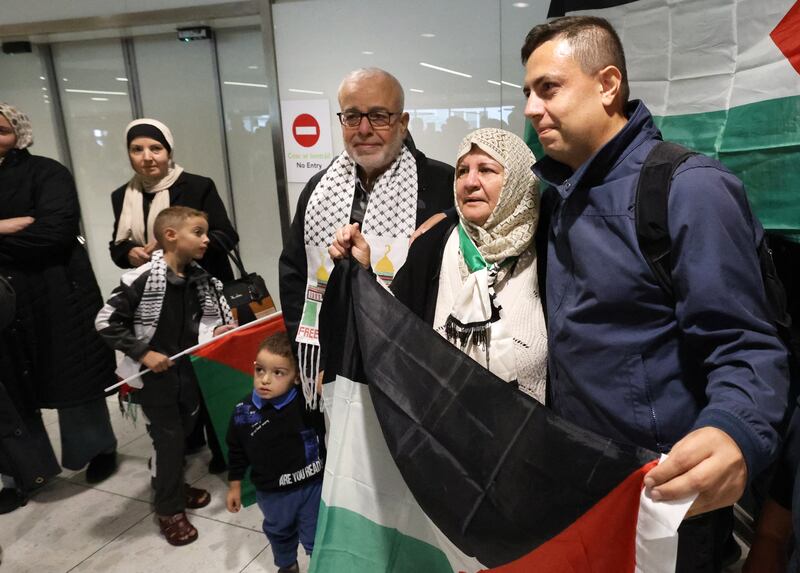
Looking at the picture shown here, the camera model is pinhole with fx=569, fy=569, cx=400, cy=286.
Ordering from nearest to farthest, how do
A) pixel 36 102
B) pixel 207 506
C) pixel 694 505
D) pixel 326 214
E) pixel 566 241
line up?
pixel 694 505 → pixel 566 241 → pixel 326 214 → pixel 207 506 → pixel 36 102

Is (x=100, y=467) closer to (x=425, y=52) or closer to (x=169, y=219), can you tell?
(x=169, y=219)

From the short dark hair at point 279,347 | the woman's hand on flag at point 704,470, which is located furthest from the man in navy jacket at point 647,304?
the short dark hair at point 279,347

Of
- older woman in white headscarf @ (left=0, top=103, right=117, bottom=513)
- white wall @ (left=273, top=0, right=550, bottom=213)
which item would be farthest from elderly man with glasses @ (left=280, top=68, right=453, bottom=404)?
older woman in white headscarf @ (left=0, top=103, right=117, bottom=513)

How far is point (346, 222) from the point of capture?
7.36 feet

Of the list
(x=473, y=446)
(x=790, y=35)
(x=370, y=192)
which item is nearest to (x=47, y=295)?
(x=370, y=192)

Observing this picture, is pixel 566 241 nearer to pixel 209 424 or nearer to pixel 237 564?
pixel 237 564

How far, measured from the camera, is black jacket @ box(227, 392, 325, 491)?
231 cm

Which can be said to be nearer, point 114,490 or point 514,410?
point 514,410

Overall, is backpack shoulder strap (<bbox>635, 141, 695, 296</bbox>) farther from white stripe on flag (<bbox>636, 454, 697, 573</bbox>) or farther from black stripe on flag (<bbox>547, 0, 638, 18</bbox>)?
black stripe on flag (<bbox>547, 0, 638, 18</bbox>)

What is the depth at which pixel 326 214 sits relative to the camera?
2.26 metres

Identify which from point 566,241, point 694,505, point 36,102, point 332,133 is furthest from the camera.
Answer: point 36,102

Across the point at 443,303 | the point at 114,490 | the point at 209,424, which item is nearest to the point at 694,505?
the point at 443,303

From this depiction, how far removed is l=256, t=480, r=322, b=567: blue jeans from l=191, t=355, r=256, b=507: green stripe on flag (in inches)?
14.7

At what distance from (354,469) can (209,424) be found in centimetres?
205
